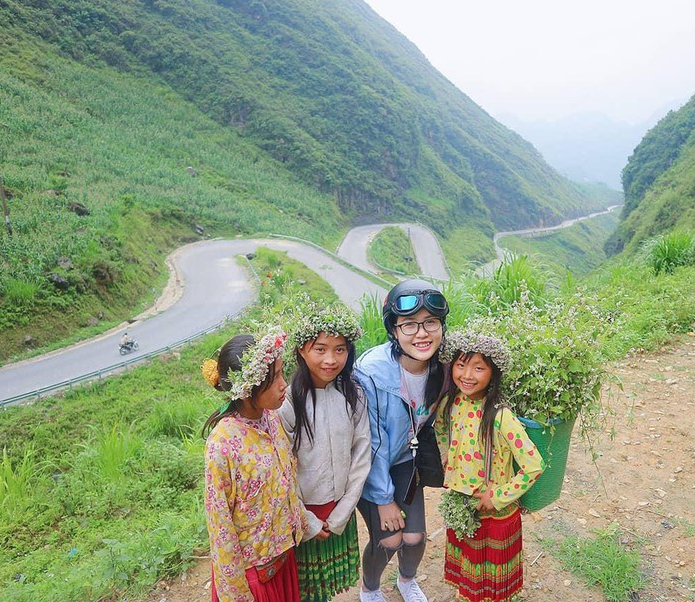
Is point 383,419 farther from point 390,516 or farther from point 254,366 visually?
point 254,366

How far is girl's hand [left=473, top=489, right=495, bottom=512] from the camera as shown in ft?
7.31

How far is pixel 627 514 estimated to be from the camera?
343 cm

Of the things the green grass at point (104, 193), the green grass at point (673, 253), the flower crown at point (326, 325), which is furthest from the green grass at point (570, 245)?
the flower crown at point (326, 325)

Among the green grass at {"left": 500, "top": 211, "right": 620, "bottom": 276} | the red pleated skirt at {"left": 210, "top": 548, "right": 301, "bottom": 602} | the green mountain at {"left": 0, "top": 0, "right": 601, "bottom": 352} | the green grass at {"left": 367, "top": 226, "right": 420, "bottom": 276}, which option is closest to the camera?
the red pleated skirt at {"left": 210, "top": 548, "right": 301, "bottom": 602}

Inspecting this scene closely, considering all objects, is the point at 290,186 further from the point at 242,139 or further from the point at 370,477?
the point at 370,477

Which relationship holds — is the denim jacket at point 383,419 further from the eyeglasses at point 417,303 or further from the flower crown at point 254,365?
the flower crown at point 254,365

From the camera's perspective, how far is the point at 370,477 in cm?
239

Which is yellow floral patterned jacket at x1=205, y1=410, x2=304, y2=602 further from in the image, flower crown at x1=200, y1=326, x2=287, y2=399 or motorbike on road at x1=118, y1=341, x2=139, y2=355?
motorbike on road at x1=118, y1=341, x2=139, y2=355

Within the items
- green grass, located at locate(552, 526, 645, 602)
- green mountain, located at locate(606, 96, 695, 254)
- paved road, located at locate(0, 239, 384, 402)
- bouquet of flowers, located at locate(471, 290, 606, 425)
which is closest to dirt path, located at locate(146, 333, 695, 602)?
green grass, located at locate(552, 526, 645, 602)

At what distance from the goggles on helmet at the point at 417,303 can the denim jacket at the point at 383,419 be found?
0.96 feet

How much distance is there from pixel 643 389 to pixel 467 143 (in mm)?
86513

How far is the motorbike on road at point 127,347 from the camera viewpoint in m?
14.0

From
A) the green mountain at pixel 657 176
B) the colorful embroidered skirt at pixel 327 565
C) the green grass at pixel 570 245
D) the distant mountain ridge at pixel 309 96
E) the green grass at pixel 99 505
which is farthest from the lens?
the green grass at pixel 570 245

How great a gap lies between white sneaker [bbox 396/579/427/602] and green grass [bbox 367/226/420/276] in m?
31.4
